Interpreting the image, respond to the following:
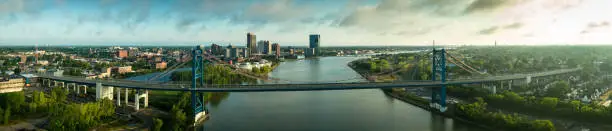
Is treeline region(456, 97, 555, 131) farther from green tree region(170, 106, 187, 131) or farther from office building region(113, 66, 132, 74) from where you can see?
office building region(113, 66, 132, 74)

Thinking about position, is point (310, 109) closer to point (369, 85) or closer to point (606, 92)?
point (369, 85)

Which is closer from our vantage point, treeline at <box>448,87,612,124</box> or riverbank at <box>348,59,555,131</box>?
riverbank at <box>348,59,555,131</box>

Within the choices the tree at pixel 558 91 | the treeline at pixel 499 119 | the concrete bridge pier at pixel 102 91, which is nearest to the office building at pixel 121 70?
the concrete bridge pier at pixel 102 91

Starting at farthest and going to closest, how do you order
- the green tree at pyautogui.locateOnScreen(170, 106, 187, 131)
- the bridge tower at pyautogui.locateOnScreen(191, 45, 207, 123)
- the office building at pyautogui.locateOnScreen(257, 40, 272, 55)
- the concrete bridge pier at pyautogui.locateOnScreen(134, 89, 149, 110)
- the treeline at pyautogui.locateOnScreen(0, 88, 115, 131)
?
the office building at pyautogui.locateOnScreen(257, 40, 272, 55)
the concrete bridge pier at pyautogui.locateOnScreen(134, 89, 149, 110)
the bridge tower at pyautogui.locateOnScreen(191, 45, 207, 123)
the green tree at pyautogui.locateOnScreen(170, 106, 187, 131)
the treeline at pyautogui.locateOnScreen(0, 88, 115, 131)

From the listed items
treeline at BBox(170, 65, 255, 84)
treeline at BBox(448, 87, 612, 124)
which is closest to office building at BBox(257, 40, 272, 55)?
treeline at BBox(170, 65, 255, 84)

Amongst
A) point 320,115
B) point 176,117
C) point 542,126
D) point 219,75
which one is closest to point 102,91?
point 176,117

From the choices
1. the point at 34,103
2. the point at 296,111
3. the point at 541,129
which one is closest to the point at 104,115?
the point at 34,103
